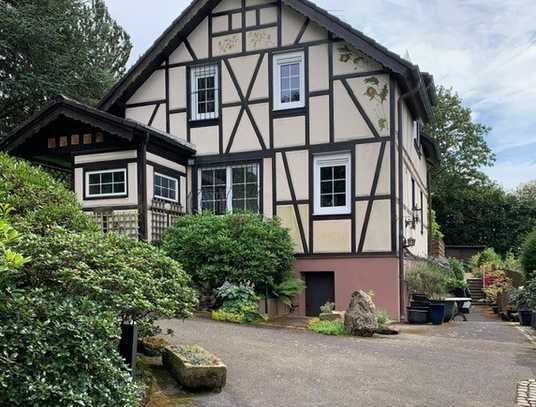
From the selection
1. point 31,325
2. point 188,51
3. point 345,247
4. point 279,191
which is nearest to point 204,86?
point 188,51

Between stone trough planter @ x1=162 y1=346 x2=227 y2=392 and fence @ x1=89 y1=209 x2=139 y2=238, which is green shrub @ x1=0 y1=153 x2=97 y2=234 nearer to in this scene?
stone trough planter @ x1=162 y1=346 x2=227 y2=392

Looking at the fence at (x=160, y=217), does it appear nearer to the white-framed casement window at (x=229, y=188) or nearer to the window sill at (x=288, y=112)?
the white-framed casement window at (x=229, y=188)

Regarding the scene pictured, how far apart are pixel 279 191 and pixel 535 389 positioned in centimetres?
837

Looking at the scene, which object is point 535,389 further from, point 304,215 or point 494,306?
point 494,306

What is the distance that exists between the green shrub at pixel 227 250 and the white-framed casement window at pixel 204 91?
3625 mm

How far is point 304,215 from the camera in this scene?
1343 centimetres

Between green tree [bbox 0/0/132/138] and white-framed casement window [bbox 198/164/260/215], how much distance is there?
38.0 ft

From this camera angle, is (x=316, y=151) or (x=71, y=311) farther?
(x=316, y=151)

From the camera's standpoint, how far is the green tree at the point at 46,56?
22547mm

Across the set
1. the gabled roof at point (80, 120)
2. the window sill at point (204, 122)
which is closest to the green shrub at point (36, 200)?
the gabled roof at point (80, 120)

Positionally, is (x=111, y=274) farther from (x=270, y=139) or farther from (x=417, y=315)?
(x=270, y=139)

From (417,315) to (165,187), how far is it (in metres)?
6.60

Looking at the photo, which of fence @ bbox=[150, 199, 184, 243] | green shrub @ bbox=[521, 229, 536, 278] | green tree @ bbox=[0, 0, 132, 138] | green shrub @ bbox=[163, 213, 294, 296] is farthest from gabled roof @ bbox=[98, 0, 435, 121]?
green tree @ bbox=[0, 0, 132, 138]

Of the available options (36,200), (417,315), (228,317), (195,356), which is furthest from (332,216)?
(36,200)
